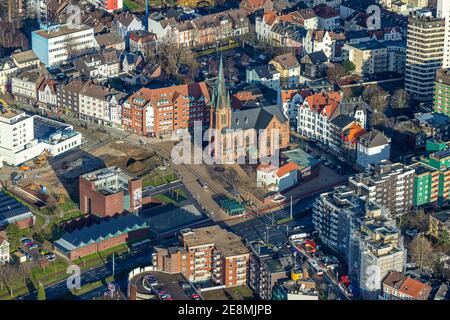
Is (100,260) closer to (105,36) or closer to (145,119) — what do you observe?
(145,119)

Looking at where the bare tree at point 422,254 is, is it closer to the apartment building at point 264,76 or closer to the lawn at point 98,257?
the lawn at point 98,257

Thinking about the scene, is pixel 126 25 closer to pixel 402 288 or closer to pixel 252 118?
pixel 252 118

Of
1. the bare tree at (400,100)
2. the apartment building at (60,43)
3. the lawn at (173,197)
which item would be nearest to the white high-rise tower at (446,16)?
the bare tree at (400,100)

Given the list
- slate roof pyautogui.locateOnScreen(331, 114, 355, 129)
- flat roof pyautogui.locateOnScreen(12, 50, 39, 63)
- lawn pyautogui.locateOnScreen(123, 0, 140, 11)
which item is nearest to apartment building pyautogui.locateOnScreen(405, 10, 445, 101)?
slate roof pyautogui.locateOnScreen(331, 114, 355, 129)

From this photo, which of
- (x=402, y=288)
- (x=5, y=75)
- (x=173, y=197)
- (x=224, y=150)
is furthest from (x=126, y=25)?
(x=402, y=288)
